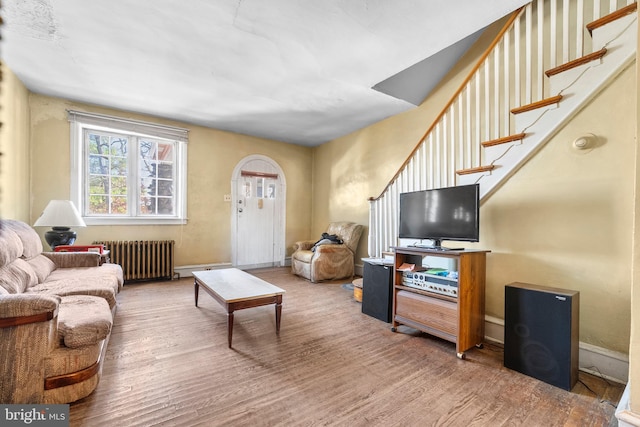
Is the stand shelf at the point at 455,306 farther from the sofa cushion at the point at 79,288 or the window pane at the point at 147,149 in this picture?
the window pane at the point at 147,149

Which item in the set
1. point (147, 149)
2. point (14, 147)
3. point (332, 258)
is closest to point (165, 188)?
point (147, 149)

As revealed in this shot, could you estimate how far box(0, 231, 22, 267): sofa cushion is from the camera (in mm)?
2035

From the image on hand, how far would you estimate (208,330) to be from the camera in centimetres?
256

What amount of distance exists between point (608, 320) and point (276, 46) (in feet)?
11.1

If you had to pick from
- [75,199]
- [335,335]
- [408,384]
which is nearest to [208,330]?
[335,335]

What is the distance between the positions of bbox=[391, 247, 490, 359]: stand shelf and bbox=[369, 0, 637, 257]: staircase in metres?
0.75

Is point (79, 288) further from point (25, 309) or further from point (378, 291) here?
point (378, 291)

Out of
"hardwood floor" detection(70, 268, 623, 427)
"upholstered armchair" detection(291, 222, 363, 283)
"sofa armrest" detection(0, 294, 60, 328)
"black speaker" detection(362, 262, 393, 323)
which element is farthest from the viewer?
A: "upholstered armchair" detection(291, 222, 363, 283)

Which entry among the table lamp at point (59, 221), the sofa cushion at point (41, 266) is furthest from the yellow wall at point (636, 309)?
the table lamp at point (59, 221)

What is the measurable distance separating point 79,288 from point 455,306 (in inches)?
117

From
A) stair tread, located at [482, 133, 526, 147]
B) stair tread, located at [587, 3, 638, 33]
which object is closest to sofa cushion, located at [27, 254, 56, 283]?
stair tread, located at [482, 133, 526, 147]

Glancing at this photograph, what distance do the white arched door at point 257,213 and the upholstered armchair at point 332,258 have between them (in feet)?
2.93

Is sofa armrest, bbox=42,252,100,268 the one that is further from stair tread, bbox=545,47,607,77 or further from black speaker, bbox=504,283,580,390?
stair tread, bbox=545,47,607,77

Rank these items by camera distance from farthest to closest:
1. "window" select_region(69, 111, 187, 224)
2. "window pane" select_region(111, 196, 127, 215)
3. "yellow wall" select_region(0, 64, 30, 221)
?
"window pane" select_region(111, 196, 127, 215) → "window" select_region(69, 111, 187, 224) → "yellow wall" select_region(0, 64, 30, 221)
